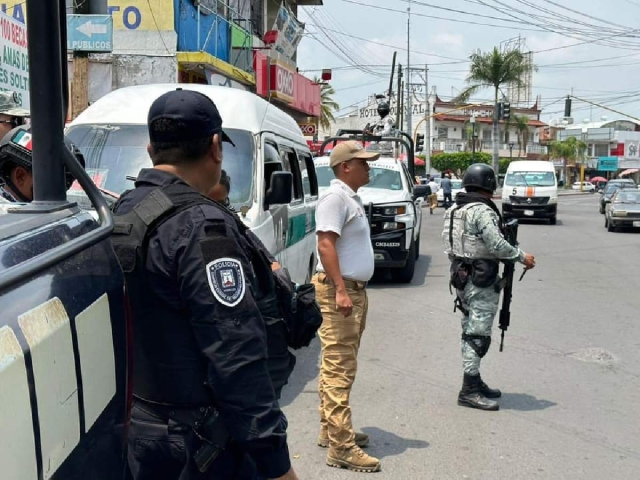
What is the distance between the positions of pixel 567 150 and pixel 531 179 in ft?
210

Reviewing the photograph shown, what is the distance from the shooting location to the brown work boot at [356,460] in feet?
13.9

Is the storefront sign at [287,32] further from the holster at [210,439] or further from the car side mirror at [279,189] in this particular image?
the holster at [210,439]

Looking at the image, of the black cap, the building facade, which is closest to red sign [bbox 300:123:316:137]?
the building facade

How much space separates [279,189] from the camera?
5582mm

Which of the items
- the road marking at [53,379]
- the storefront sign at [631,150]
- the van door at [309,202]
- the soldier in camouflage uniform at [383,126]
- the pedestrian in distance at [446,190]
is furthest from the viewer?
the storefront sign at [631,150]

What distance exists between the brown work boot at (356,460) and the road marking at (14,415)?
3.20 metres

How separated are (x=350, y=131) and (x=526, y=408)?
8074 millimetres

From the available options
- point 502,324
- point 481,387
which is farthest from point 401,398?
point 502,324

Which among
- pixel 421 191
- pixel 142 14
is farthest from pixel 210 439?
pixel 142 14

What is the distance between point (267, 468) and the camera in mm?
2006

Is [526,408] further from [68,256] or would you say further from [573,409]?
[68,256]

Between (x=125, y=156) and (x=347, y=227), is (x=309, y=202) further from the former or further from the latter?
(x=347, y=227)

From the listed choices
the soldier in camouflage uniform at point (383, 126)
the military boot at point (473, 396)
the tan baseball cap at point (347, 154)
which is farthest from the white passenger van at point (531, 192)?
the tan baseball cap at point (347, 154)

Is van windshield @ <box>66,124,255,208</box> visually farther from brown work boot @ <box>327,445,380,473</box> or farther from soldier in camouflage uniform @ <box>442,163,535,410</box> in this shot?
brown work boot @ <box>327,445,380,473</box>
